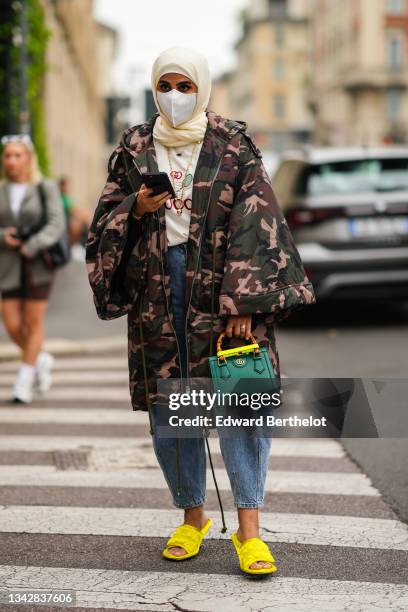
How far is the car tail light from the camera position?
11023 millimetres

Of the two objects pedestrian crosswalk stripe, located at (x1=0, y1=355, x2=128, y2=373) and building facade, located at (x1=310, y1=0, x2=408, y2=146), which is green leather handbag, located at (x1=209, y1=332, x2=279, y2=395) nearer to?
pedestrian crosswalk stripe, located at (x1=0, y1=355, x2=128, y2=373)

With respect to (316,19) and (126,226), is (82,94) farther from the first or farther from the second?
(316,19)

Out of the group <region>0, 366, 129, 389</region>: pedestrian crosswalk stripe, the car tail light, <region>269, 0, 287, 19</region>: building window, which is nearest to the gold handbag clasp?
<region>0, 366, 129, 389</region>: pedestrian crosswalk stripe

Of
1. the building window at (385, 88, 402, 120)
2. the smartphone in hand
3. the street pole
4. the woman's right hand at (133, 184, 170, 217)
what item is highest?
the building window at (385, 88, 402, 120)

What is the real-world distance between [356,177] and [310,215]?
24.7 inches

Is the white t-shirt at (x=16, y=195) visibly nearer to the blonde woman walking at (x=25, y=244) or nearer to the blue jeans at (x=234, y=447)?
the blonde woman walking at (x=25, y=244)

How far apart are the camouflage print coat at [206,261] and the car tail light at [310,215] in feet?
23.1

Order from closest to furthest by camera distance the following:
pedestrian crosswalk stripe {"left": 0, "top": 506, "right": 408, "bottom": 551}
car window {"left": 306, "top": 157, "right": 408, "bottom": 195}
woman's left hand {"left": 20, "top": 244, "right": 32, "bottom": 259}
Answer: pedestrian crosswalk stripe {"left": 0, "top": 506, "right": 408, "bottom": 551}
woman's left hand {"left": 20, "top": 244, "right": 32, "bottom": 259}
car window {"left": 306, "top": 157, "right": 408, "bottom": 195}

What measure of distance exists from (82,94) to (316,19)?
186ft

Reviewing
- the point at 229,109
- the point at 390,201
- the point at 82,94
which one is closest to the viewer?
the point at 390,201

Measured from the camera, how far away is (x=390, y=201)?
36.0ft

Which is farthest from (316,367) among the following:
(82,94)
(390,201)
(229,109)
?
(229,109)

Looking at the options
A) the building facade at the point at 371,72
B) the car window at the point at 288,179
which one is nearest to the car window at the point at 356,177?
the car window at the point at 288,179

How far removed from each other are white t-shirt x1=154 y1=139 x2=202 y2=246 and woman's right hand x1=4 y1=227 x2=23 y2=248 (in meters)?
3.67
